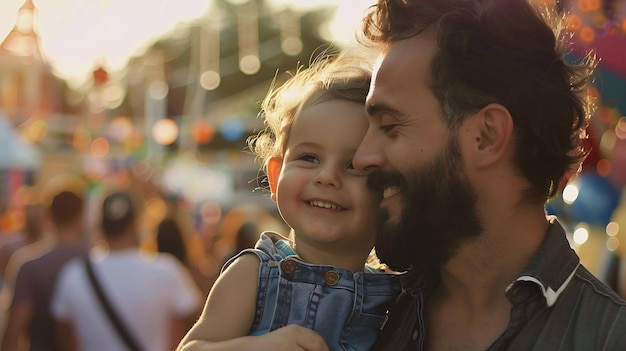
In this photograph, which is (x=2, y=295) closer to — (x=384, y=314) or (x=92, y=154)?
(x=384, y=314)

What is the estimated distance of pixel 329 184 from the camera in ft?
9.27

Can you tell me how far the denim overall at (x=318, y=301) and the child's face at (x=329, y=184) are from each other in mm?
99

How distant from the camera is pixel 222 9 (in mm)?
63750

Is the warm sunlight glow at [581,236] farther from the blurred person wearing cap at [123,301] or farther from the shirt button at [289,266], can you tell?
the shirt button at [289,266]

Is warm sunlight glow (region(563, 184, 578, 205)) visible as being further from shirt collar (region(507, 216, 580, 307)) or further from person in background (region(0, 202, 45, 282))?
person in background (region(0, 202, 45, 282))

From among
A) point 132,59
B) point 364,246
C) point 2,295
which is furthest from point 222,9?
point 364,246

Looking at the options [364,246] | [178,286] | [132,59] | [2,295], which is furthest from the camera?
[132,59]

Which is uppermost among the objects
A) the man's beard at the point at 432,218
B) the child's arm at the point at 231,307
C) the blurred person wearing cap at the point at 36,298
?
the man's beard at the point at 432,218

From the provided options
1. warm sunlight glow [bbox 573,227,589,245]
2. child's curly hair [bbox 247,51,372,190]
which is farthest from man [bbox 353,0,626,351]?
warm sunlight glow [bbox 573,227,589,245]

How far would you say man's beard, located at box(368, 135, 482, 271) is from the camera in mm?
2660

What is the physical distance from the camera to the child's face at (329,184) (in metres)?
2.82

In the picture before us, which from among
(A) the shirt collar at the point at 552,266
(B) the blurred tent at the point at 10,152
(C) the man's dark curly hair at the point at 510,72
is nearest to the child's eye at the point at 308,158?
(C) the man's dark curly hair at the point at 510,72

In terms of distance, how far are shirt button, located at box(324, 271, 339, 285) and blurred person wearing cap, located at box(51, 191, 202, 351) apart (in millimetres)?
2744

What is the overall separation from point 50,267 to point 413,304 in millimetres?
3447
